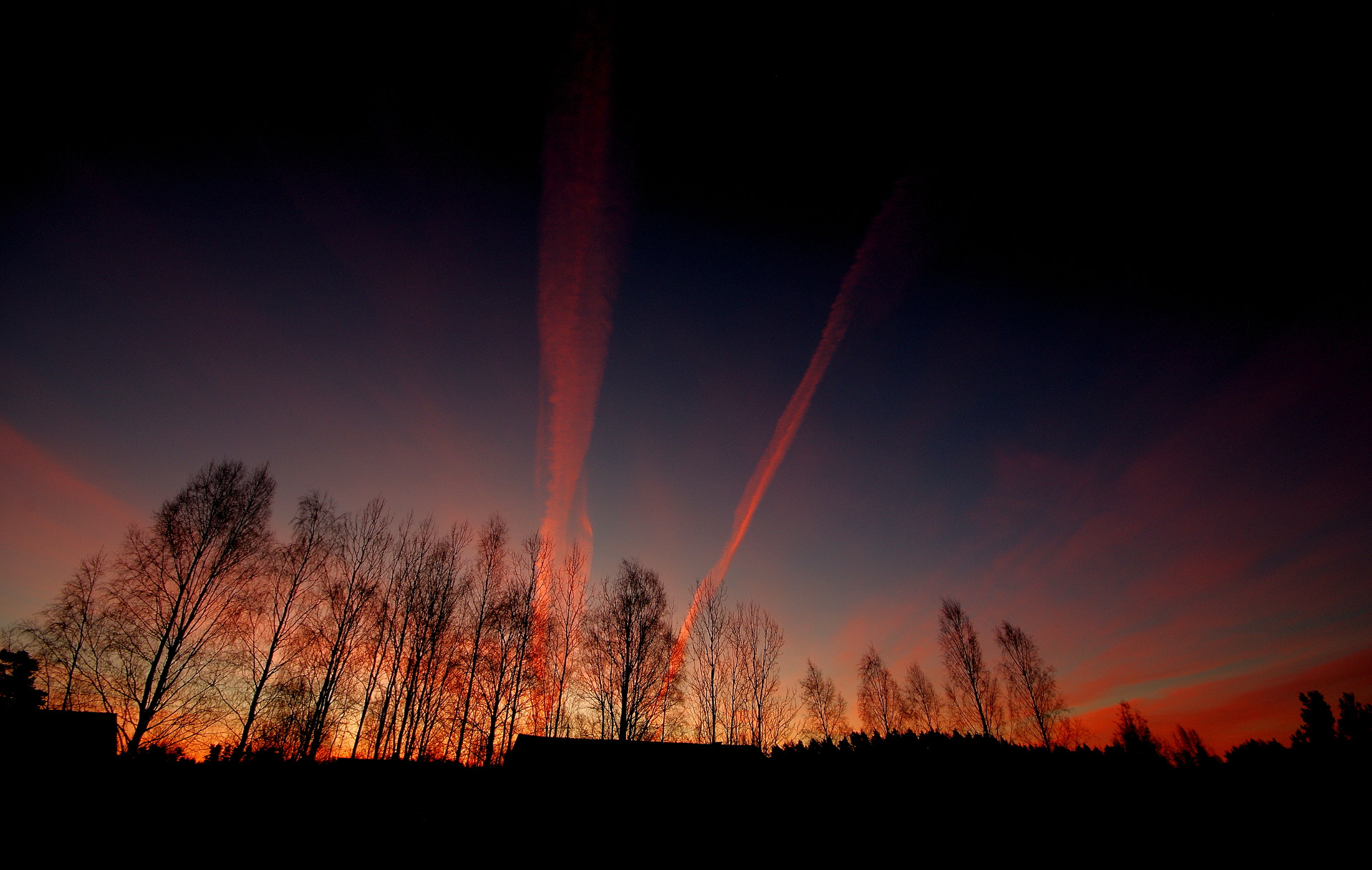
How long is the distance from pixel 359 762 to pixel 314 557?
10028mm

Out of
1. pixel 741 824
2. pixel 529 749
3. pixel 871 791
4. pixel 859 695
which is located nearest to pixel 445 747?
pixel 529 749

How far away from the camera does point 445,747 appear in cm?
2197

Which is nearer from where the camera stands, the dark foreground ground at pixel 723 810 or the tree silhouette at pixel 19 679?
the dark foreground ground at pixel 723 810

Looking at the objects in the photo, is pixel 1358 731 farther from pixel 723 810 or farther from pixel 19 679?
pixel 19 679

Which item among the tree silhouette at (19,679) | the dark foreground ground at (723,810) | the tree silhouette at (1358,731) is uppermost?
the tree silhouette at (19,679)

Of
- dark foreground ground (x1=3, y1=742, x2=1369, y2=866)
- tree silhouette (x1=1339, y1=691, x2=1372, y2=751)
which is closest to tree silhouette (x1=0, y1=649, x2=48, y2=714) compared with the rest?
dark foreground ground (x1=3, y1=742, x2=1369, y2=866)

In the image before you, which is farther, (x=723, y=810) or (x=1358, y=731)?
(x=723, y=810)

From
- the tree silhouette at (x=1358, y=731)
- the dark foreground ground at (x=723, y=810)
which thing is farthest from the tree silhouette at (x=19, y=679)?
the tree silhouette at (x=1358, y=731)

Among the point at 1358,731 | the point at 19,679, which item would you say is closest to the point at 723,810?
the point at 1358,731

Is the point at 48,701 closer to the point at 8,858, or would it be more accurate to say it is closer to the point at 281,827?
the point at 8,858

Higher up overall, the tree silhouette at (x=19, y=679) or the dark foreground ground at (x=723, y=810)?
the tree silhouette at (x=19, y=679)

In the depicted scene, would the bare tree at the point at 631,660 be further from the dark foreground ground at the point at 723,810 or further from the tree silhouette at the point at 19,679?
the tree silhouette at the point at 19,679

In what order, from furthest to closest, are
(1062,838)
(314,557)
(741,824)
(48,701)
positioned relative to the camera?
(48,701), (314,557), (741,824), (1062,838)

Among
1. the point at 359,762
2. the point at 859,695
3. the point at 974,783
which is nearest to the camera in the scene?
the point at 974,783
